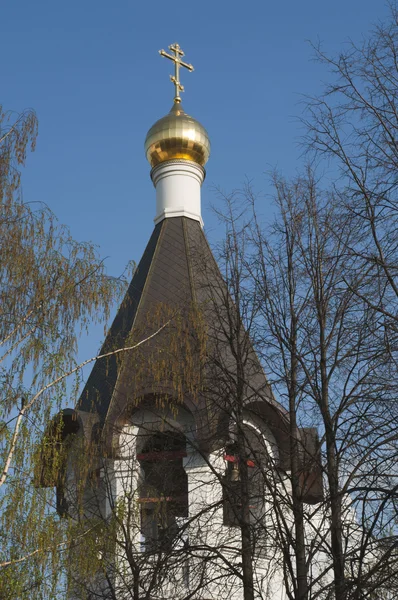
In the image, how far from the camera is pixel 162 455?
1067cm

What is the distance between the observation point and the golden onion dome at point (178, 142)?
15.1m

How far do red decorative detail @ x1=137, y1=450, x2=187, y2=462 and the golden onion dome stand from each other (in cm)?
595

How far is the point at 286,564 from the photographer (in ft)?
23.4

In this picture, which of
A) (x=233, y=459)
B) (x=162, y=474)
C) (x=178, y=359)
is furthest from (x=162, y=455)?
(x=178, y=359)

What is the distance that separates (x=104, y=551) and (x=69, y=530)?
28.7 inches

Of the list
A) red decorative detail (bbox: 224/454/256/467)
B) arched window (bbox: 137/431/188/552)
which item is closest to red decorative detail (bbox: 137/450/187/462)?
arched window (bbox: 137/431/188/552)

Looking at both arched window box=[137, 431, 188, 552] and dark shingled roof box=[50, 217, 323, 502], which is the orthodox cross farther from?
arched window box=[137, 431, 188, 552]

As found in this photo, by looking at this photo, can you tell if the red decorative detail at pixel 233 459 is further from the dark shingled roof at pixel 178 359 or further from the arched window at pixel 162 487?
the arched window at pixel 162 487

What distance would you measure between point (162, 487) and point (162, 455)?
2.56 ft

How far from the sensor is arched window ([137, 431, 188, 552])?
9.17 m

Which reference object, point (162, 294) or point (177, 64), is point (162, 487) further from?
point (177, 64)

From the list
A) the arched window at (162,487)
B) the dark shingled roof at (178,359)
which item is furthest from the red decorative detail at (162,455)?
the dark shingled roof at (178,359)

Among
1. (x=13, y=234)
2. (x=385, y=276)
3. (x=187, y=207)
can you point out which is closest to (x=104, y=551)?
(x=13, y=234)

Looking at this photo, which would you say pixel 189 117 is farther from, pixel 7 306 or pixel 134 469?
pixel 7 306
